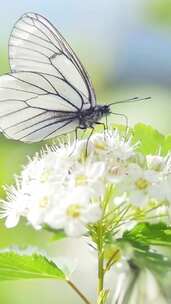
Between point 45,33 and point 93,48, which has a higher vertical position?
point 45,33

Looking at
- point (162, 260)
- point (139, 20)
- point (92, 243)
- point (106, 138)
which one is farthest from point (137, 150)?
point (139, 20)

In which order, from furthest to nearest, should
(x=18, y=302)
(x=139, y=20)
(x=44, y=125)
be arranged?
(x=139, y=20) < (x=18, y=302) < (x=44, y=125)

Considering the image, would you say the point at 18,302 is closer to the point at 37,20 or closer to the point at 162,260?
the point at 37,20

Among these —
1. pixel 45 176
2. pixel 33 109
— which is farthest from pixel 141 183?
pixel 33 109

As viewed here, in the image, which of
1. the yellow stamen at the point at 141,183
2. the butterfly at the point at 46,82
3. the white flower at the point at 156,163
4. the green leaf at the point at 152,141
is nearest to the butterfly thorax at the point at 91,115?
the butterfly at the point at 46,82

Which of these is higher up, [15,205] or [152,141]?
[152,141]

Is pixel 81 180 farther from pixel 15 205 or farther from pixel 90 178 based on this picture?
pixel 15 205

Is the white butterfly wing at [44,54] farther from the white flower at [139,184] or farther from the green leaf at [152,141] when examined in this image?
the white flower at [139,184]

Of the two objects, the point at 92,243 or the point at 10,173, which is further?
the point at 10,173
